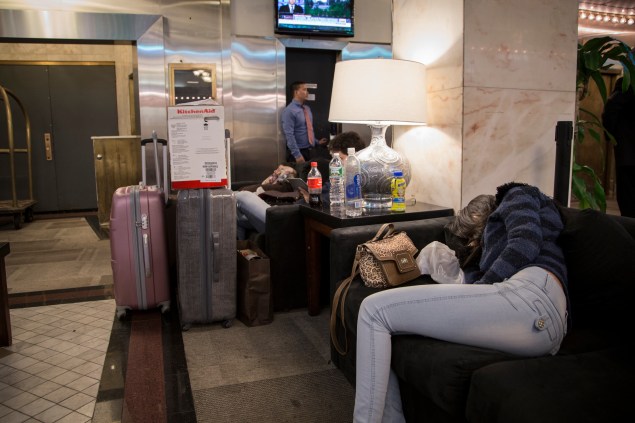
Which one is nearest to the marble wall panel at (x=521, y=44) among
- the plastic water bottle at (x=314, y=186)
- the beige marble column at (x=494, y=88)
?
the beige marble column at (x=494, y=88)

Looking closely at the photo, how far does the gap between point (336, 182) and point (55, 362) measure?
1748 millimetres

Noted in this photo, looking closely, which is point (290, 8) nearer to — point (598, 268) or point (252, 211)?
point (252, 211)

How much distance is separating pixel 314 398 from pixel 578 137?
2621 millimetres

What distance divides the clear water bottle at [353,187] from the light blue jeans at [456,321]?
1.01 metres

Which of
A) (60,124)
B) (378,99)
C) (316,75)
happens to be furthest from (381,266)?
(60,124)

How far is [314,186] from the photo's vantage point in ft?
10.3

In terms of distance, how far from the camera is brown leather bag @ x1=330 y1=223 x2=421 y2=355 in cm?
219

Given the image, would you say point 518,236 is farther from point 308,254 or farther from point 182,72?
point 182,72

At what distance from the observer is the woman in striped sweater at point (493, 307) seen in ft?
5.44

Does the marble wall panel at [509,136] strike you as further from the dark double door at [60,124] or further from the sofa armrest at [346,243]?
the dark double door at [60,124]

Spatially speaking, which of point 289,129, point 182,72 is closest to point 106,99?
point 182,72

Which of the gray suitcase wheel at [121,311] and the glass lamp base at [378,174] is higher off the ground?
the glass lamp base at [378,174]

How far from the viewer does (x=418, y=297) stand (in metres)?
1.76

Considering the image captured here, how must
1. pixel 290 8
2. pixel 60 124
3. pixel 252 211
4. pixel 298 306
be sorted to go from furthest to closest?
1. pixel 60 124
2. pixel 290 8
3. pixel 252 211
4. pixel 298 306
